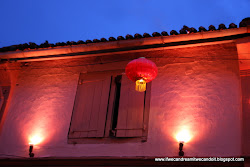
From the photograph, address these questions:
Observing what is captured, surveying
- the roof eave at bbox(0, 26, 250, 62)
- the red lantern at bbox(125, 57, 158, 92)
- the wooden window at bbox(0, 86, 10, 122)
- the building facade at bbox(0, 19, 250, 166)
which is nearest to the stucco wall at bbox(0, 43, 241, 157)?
the building facade at bbox(0, 19, 250, 166)

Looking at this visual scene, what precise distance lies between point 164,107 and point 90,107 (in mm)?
1889

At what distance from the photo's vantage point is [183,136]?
7551 mm

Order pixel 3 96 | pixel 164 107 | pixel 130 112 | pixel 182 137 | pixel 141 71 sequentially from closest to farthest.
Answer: pixel 141 71
pixel 182 137
pixel 164 107
pixel 130 112
pixel 3 96

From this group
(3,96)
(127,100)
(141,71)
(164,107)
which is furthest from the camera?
(3,96)

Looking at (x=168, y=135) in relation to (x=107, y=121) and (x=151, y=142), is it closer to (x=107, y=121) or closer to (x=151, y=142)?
(x=151, y=142)

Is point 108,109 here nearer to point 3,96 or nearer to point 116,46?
point 116,46

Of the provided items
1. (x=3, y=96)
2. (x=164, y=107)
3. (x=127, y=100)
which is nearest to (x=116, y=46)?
(x=127, y=100)

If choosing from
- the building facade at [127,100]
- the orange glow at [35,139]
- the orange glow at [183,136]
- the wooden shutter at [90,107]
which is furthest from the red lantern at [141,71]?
the orange glow at [35,139]

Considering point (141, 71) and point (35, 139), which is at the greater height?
point (141, 71)

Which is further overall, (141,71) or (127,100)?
(127,100)

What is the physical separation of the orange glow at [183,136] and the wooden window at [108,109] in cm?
77

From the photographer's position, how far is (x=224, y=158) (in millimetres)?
6719

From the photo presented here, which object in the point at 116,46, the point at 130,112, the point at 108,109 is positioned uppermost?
the point at 116,46

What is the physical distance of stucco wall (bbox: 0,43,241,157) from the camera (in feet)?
24.4
